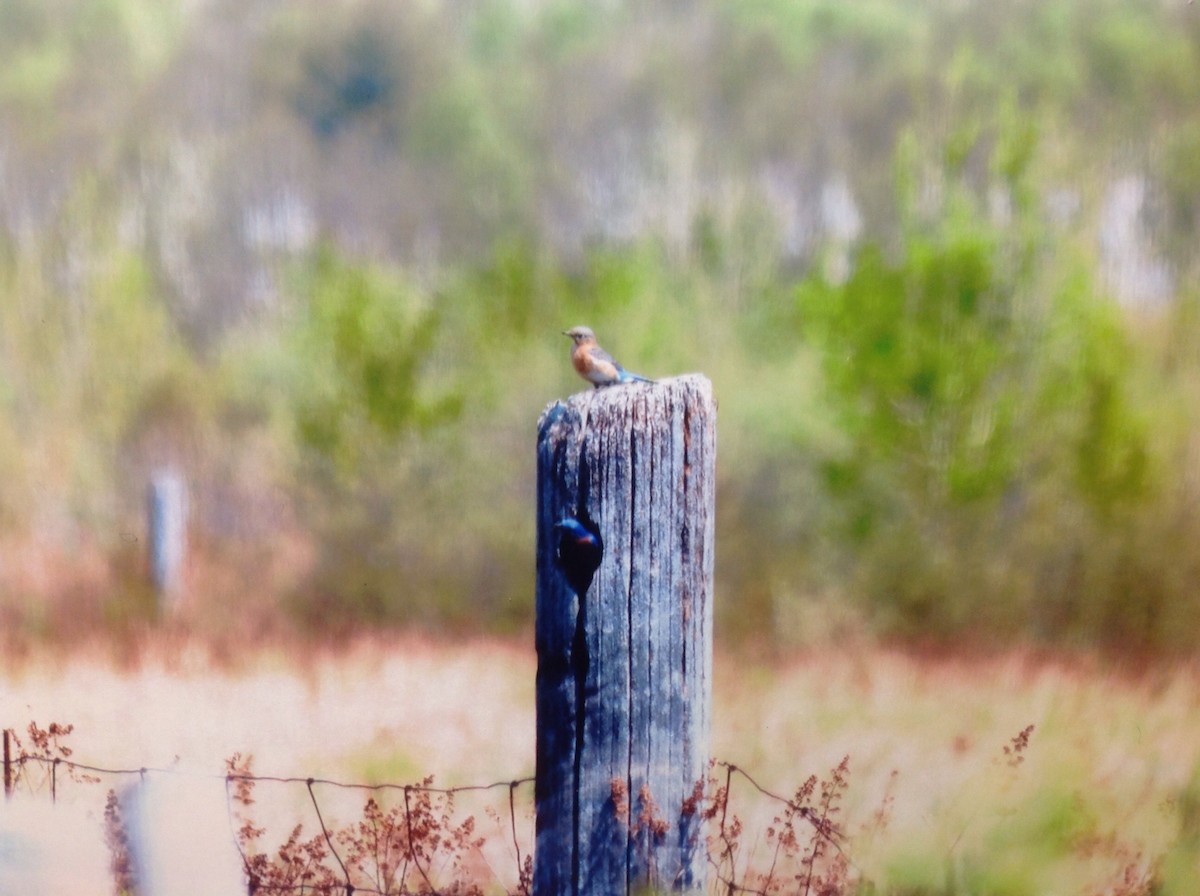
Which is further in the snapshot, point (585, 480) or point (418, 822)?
point (418, 822)

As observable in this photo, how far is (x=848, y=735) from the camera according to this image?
271 centimetres

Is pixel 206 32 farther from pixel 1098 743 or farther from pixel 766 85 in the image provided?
pixel 1098 743

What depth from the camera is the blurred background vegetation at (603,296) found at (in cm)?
269

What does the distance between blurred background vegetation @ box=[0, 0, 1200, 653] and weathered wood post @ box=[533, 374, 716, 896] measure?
119 centimetres

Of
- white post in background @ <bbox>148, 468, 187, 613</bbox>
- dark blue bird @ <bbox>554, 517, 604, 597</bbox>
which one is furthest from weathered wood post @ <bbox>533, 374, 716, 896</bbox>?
white post in background @ <bbox>148, 468, 187, 613</bbox>

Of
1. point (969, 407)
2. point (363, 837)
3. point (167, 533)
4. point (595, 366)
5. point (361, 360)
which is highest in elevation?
point (361, 360)

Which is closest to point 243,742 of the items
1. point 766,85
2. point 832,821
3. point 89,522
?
point 89,522

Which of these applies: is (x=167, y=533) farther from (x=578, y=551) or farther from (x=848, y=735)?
(x=848, y=735)

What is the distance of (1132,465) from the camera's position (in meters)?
2.81

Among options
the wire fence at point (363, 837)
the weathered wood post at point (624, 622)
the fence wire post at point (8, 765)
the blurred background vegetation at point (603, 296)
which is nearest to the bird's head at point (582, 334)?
the blurred background vegetation at point (603, 296)

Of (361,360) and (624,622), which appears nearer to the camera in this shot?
(624,622)

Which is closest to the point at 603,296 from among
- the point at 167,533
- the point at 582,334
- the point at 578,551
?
the point at 582,334

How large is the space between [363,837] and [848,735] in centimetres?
128

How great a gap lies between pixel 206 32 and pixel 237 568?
55.2 inches
